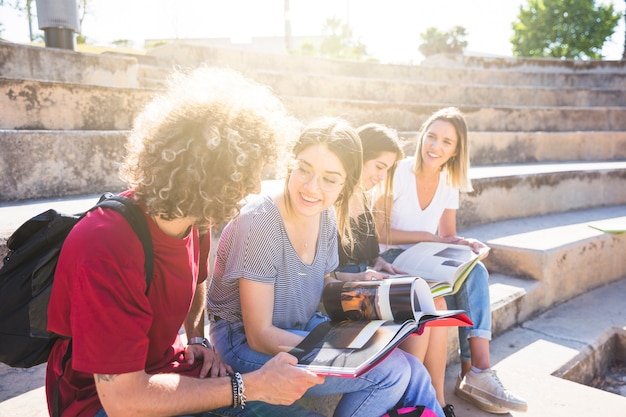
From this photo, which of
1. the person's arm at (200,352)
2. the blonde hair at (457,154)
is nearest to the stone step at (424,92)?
the blonde hair at (457,154)

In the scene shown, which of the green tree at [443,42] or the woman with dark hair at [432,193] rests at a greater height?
the green tree at [443,42]

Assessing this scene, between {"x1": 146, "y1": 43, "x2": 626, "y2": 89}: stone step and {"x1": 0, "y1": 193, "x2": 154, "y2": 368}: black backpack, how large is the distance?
5.54 m

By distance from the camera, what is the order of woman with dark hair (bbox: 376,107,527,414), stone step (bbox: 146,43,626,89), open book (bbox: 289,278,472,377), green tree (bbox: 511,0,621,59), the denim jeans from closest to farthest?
open book (bbox: 289,278,472,377) → the denim jeans → woman with dark hair (bbox: 376,107,527,414) → stone step (bbox: 146,43,626,89) → green tree (bbox: 511,0,621,59)

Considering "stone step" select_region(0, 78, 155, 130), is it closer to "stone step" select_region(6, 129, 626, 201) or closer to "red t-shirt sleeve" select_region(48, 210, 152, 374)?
"stone step" select_region(6, 129, 626, 201)

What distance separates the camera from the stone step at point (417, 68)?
6.70 metres

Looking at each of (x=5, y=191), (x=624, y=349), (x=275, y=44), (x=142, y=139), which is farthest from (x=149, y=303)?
(x=275, y=44)

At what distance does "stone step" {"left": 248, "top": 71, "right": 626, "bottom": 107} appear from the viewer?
5.96 metres

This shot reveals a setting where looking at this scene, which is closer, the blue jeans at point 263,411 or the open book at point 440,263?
the blue jeans at point 263,411

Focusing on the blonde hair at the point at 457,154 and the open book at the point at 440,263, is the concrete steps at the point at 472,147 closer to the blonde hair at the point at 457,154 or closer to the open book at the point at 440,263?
the open book at the point at 440,263

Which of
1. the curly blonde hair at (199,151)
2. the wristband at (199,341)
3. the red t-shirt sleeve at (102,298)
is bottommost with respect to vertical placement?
the wristband at (199,341)

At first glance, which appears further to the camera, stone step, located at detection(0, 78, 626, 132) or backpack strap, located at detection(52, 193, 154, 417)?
stone step, located at detection(0, 78, 626, 132)

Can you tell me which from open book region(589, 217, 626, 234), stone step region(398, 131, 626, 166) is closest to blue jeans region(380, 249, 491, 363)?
open book region(589, 217, 626, 234)

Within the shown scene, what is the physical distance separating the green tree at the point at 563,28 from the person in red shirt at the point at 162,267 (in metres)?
26.5

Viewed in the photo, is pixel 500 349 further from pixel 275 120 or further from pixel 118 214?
pixel 118 214
